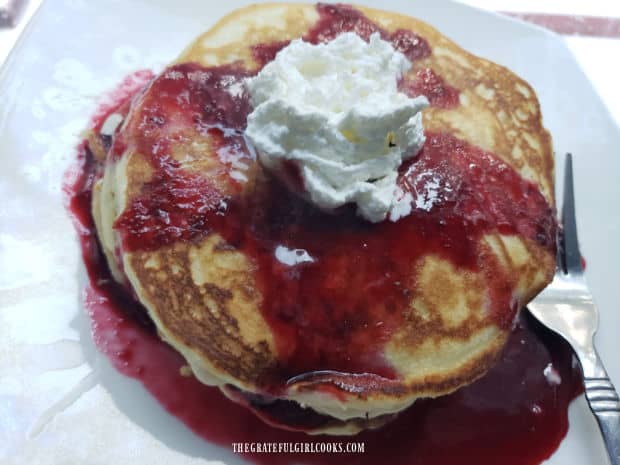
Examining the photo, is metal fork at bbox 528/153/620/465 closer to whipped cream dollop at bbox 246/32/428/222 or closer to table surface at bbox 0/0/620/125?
whipped cream dollop at bbox 246/32/428/222

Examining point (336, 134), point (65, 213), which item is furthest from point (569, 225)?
point (65, 213)

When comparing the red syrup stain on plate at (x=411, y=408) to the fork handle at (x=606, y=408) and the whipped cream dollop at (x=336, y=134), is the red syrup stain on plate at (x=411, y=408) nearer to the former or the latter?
the fork handle at (x=606, y=408)

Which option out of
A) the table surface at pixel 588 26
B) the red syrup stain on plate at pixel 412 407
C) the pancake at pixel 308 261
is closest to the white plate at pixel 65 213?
the red syrup stain on plate at pixel 412 407

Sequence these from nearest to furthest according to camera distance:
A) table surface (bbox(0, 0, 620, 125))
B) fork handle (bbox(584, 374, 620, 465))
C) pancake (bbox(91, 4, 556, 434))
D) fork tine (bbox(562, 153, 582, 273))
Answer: pancake (bbox(91, 4, 556, 434)), fork handle (bbox(584, 374, 620, 465)), fork tine (bbox(562, 153, 582, 273)), table surface (bbox(0, 0, 620, 125))

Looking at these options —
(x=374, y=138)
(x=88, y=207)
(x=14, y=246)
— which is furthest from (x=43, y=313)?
(x=374, y=138)

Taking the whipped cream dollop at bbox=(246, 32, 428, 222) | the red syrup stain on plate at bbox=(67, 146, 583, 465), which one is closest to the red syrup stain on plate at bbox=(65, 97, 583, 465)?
the red syrup stain on plate at bbox=(67, 146, 583, 465)
